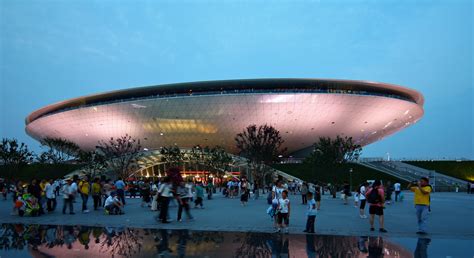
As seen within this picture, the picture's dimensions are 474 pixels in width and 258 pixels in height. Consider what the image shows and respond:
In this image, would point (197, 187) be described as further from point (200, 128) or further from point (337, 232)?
point (200, 128)

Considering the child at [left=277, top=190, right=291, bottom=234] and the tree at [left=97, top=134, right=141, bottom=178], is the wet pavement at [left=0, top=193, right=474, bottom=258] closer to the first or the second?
the child at [left=277, top=190, right=291, bottom=234]

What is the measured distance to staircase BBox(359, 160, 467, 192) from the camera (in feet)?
159

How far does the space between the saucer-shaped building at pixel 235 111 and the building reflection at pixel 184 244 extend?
4739 centimetres

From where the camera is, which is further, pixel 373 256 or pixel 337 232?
pixel 337 232

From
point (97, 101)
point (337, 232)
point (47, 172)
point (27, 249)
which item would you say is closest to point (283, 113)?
point (97, 101)

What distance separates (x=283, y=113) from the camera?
5994cm

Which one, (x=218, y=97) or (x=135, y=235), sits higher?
(x=218, y=97)

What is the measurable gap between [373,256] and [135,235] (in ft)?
21.0

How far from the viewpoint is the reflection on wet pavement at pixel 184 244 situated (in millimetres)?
8617

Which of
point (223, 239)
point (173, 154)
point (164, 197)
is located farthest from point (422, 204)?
point (173, 154)

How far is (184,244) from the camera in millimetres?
9633

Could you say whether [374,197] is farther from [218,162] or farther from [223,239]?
[218,162]

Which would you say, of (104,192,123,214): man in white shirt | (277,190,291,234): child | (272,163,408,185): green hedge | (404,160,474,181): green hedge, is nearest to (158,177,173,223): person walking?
(104,192,123,214): man in white shirt

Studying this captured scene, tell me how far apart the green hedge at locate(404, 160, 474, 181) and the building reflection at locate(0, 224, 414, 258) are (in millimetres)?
58766
